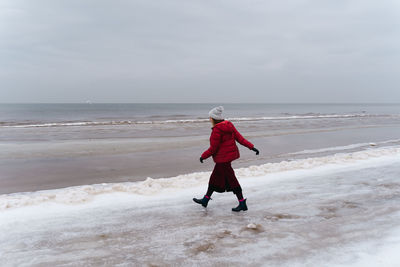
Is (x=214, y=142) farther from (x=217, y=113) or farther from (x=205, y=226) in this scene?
(x=205, y=226)

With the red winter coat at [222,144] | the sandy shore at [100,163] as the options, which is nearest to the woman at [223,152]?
the red winter coat at [222,144]

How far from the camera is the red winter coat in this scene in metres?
4.95

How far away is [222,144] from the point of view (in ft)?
16.5

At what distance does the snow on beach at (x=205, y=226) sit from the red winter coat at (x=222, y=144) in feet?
2.98

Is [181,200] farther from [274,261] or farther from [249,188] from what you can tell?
[274,261]

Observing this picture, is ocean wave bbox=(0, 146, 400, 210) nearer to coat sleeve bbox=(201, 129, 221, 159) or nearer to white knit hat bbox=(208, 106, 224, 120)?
coat sleeve bbox=(201, 129, 221, 159)

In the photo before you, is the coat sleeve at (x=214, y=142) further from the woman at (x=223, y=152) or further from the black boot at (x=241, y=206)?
the black boot at (x=241, y=206)

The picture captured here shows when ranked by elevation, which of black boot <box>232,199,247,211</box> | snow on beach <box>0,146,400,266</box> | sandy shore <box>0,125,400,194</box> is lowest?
sandy shore <box>0,125,400,194</box>

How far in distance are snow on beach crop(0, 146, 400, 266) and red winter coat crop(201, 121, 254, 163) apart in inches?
35.8

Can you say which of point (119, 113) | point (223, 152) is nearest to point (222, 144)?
point (223, 152)

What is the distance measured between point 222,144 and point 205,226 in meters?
1.28

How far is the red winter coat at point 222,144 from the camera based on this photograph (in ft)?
16.2

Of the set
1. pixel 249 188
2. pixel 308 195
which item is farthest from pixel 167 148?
pixel 308 195

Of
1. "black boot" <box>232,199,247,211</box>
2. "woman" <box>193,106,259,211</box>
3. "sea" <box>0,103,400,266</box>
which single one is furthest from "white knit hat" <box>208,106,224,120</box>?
"sea" <box>0,103,400,266</box>
